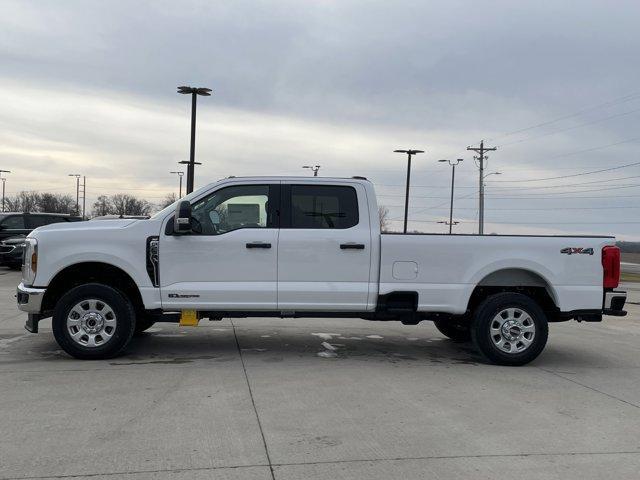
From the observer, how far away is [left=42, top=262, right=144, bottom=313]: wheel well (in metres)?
6.91

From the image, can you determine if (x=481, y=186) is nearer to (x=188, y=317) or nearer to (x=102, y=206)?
(x=188, y=317)

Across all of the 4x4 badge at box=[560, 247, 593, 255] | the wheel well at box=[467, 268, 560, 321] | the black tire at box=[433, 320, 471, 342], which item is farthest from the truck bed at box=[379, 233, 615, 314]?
the black tire at box=[433, 320, 471, 342]

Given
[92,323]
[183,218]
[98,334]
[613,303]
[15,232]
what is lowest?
[98,334]

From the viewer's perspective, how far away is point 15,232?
1998 cm

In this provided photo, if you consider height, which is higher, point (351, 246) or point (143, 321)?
point (351, 246)

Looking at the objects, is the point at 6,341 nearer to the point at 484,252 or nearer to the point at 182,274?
the point at 182,274

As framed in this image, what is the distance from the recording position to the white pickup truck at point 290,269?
669 cm

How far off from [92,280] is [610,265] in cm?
612

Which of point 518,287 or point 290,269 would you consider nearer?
point 290,269

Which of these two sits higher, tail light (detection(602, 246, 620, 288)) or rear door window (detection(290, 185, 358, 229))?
rear door window (detection(290, 185, 358, 229))

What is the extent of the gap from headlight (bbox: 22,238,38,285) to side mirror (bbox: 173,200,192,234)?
1636mm

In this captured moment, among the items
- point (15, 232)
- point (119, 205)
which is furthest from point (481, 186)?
point (119, 205)

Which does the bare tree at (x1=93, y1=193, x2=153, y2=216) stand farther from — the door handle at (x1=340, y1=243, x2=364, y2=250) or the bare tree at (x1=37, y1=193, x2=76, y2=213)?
the door handle at (x1=340, y1=243, x2=364, y2=250)

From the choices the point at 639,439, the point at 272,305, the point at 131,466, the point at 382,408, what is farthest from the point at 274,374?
the point at 639,439
